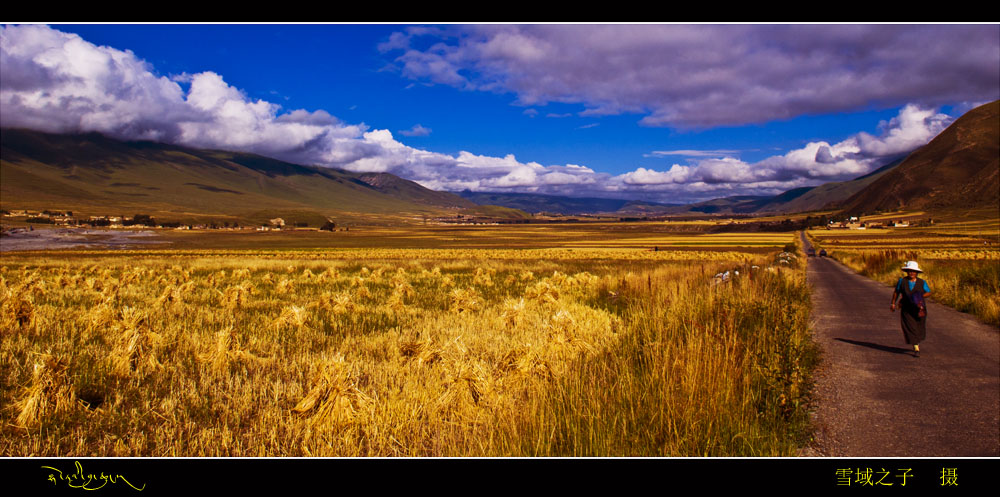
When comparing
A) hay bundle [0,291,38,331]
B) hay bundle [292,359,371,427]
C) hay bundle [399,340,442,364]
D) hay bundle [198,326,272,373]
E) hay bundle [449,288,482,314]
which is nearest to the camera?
hay bundle [292,359,371,427]

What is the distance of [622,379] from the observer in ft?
20.5

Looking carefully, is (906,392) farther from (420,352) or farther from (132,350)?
(132,350)

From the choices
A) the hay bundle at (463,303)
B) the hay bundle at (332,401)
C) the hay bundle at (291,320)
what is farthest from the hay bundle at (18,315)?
the hay bundle at (463,303)

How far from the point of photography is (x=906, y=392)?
7918mm

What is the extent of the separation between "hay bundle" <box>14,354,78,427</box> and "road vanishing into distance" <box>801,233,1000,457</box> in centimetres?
905

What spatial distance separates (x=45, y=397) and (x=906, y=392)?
12.2m

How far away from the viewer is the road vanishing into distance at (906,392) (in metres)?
5.90

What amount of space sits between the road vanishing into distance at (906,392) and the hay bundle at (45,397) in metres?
9.05

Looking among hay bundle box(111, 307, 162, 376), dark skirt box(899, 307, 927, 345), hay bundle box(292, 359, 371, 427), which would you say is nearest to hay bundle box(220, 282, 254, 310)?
hay bundle box(111, 307, 162, 376)

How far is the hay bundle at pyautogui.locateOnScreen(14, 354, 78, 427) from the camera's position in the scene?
19.5ft

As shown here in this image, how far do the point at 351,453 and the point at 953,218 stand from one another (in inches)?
8176

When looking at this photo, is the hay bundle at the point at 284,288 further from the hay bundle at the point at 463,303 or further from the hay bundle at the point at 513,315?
the hay bundle at the point at 513,315

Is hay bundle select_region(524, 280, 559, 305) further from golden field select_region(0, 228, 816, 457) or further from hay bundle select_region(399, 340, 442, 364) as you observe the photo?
hay bundle select_region(399, 340, 442, 364)

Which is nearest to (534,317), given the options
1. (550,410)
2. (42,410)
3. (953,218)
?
(550,410)
